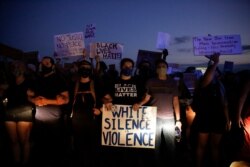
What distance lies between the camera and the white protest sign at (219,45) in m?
8.62

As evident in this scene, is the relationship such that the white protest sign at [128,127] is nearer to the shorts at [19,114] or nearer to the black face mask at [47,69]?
the black face mask at [47,69]

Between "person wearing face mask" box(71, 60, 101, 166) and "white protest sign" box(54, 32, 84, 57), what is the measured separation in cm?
288

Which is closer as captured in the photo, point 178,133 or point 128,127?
point 178,133

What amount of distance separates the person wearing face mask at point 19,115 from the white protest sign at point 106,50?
2.91 m

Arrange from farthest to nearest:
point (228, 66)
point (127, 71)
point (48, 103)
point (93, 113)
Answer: point (228, 66) → point (48, 103) → point (93, 113) → point (127, 71)

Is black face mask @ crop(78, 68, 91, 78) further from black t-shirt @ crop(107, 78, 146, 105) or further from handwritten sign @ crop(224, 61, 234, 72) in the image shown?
handwritten sign @ crop(224, 61, 234, 72)

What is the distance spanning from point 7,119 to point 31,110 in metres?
0.51

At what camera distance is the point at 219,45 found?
874cm

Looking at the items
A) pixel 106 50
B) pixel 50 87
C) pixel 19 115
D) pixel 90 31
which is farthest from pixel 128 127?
pixel 90 31

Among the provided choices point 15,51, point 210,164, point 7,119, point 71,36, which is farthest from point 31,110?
point 15,51

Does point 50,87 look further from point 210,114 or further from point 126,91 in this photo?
point 210,114

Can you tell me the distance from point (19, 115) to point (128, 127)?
2258 mm

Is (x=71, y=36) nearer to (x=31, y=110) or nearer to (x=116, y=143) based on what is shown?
(x=31, y=110)

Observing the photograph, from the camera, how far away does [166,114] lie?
677cm
